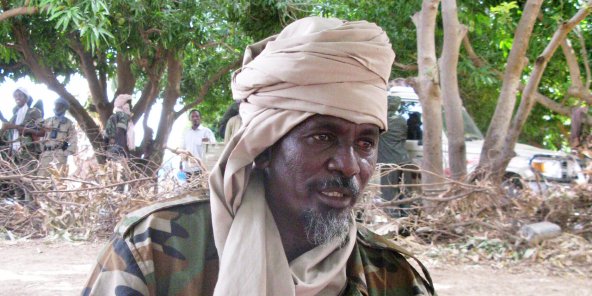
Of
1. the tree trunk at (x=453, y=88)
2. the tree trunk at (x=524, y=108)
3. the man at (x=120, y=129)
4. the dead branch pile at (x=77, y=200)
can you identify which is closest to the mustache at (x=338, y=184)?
the dead branch pile at (x=77, y=200)

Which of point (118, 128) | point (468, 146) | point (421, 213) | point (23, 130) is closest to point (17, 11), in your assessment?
point (23, 130)

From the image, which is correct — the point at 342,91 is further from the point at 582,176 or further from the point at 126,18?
the point at 126,18

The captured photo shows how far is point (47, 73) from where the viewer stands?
11.9 metres

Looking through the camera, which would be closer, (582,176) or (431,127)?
(582,176)

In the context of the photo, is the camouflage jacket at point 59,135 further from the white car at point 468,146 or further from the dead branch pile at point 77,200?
the white car at point 468,146

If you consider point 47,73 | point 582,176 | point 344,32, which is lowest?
point 582,176

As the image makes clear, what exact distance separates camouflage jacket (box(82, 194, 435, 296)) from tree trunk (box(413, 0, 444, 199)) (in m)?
4.60

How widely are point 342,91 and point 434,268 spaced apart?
144 inches

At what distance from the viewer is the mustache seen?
1729 millimetres

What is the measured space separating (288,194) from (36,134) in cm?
747

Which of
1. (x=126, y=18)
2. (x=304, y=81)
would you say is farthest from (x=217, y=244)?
(x=126, y=18)

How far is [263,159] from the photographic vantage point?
181cm

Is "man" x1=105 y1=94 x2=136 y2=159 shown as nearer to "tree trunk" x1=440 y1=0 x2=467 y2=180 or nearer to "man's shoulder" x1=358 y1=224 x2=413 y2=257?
"tree trunk" x1=440 y1=0 x2=467 y2=180

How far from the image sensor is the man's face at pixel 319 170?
173 centimetres
